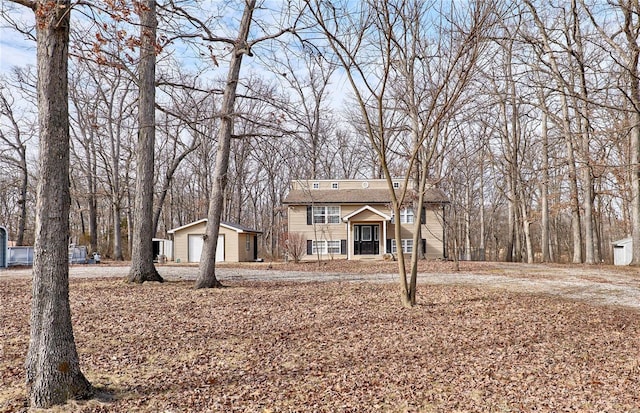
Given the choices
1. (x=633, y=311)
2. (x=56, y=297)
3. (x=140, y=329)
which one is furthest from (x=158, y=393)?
(x=633, y=311)

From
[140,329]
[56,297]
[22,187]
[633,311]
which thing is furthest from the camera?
[22,187]

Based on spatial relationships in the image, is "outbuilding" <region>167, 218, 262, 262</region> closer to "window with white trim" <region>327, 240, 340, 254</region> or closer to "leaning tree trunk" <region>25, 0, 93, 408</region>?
"window with white trim" <region>327, 240, 340, 254</region>

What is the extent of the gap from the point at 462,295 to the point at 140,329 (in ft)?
21.0

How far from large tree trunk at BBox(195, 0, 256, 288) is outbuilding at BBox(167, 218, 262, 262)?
1329 centimetres

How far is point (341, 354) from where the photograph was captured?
538 cm

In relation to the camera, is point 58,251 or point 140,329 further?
point 140,329

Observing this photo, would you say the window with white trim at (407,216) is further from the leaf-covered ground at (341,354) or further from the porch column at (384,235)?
the leaf-covered ground at (341,354)

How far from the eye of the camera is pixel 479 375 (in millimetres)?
4758

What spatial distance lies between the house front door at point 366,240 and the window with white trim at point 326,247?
115 cm

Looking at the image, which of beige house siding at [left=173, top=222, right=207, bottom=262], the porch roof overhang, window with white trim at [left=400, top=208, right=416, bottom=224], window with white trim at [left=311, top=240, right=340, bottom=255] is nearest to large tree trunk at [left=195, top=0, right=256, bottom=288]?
beige house siding at [left=173, top=222, right=207, bottom=262]

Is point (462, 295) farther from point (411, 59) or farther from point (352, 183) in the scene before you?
point (352, 183)

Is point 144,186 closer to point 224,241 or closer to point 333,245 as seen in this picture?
point 224,241

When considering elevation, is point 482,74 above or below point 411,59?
below

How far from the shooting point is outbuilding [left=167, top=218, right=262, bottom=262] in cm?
2397
